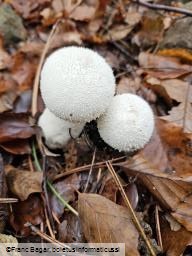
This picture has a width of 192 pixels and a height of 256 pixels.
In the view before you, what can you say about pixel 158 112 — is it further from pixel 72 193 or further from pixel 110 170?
pixel 72 193

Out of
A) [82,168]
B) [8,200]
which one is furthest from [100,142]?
[8,200]

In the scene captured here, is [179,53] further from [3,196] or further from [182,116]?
[3,196]

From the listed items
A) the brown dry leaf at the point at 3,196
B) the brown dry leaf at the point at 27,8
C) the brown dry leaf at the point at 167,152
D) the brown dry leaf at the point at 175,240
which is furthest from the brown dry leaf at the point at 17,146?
the brown dry leaf at the point at 27,8

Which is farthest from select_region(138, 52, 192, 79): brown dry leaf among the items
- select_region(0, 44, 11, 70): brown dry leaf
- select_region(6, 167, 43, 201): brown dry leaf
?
select_region(6, 167, 43, 201): brown dry leaf

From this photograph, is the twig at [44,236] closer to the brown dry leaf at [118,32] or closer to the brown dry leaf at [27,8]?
the brown dry leaf at [118,32]

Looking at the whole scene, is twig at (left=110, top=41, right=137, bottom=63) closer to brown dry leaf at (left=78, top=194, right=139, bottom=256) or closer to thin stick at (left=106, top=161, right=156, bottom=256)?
thin stick at (left=106, top=161, right=156, bottom=256)
